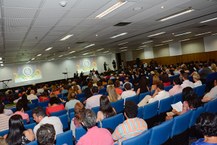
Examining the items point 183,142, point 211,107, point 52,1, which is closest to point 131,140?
point 183,142

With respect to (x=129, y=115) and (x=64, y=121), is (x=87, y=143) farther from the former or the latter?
(x=64, y=121)

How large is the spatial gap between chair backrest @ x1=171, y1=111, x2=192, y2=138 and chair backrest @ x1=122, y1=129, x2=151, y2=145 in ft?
2.14

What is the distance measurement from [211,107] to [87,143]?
2465mm

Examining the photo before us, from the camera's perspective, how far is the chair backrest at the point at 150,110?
4.42 m

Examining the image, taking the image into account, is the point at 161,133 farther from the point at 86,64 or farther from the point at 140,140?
the point at 86,64

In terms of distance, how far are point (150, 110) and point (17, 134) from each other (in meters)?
2.86

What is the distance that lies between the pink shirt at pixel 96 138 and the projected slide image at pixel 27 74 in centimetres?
2503

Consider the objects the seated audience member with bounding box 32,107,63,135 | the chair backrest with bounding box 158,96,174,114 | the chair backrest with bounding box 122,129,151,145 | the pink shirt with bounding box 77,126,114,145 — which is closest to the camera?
the chair backrest with bounding box 122,129,151,145

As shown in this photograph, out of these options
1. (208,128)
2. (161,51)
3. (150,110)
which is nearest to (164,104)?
(150,110)

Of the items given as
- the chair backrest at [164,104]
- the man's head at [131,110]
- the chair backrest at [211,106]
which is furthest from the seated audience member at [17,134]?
the chair backrest at [211,106]

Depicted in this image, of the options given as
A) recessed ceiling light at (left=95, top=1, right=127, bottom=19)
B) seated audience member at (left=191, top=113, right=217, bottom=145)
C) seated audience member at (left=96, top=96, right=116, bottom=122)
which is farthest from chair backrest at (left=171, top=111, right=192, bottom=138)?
recessed ceiling light at (left=95, top=1, right=127, bottom=19)

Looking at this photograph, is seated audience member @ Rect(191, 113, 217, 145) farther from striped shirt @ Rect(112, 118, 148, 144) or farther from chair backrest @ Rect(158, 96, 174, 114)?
chair backrest @ Rect(158, 96, 174, 114)

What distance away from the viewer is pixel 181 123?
3100mm

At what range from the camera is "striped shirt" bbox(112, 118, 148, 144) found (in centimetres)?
279
